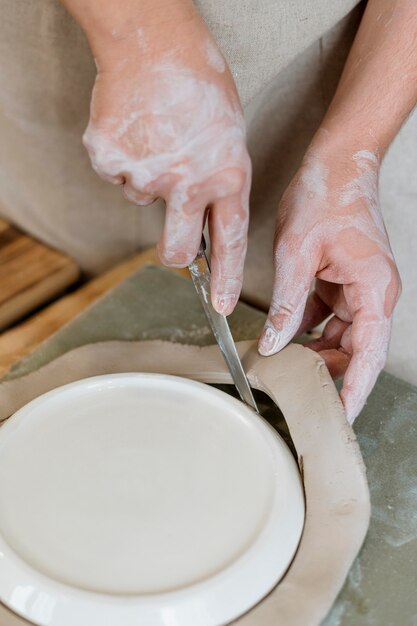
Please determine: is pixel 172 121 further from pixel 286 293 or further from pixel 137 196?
pixel 286 293

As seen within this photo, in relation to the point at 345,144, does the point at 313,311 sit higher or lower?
lower

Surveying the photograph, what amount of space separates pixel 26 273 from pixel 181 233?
0.65 metres

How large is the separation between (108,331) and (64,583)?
0.48 m

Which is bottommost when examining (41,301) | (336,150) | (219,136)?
(41,301)

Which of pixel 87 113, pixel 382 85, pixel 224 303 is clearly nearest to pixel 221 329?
pixel 224 303

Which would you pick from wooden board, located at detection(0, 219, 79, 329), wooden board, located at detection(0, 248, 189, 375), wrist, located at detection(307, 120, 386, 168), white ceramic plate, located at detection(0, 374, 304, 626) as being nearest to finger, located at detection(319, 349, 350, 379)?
white ceramic plate, located at detection(0, 374, 304, 626)

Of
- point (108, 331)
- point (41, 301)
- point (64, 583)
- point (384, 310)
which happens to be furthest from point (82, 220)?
point (64, 583)

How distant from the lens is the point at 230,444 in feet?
2.72

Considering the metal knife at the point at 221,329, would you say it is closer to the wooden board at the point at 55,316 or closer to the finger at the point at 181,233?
the finger at the point at 181,233

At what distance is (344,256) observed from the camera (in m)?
0.90

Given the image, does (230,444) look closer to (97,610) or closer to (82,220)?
(97,610)

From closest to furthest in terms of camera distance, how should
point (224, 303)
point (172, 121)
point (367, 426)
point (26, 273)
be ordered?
point (172, 121), point (224, 303), point (367, 426), point (26, 273)

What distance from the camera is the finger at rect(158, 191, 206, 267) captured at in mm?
749

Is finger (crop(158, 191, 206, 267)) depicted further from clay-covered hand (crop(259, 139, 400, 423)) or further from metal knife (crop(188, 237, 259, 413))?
Result: clay-covered hand (crop(259, 139, 400, 423))
